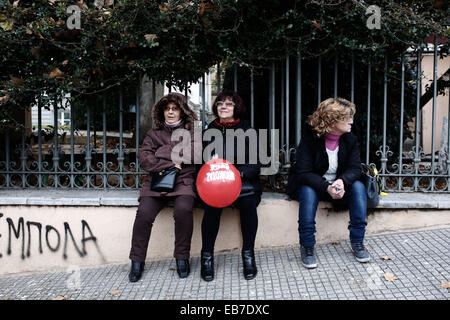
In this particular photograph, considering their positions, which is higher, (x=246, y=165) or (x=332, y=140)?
(x=332, y=140)

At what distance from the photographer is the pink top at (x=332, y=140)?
358 cm

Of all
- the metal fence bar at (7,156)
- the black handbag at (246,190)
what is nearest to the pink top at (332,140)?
the black handbag at (246,190)

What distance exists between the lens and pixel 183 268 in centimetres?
342

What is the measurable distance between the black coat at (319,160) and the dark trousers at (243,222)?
538mm

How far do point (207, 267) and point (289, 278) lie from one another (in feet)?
2.27

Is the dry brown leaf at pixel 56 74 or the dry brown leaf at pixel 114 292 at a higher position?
the dry brown leaf at pixel 56 74

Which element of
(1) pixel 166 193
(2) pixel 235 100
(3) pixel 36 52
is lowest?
(1) pixel 166 193

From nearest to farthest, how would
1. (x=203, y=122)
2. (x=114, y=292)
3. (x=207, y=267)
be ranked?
1. (x=114, y=292)
2. (x=207, y=267)
3. (x=203, y=122)

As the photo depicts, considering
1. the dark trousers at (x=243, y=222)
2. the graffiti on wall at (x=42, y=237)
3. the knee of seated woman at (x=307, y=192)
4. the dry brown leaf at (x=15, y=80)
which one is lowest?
the graffiti on wall at (x=42, y=237)

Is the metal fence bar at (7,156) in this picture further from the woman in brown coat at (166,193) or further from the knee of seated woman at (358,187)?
the knee of seated woman at (358,187)

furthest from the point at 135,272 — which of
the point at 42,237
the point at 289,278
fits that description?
the point at 289,278

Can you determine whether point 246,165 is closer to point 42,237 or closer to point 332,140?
point 332,140

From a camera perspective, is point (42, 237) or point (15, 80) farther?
point (42, 237)

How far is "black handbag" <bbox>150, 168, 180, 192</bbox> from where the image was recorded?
11.3ft
